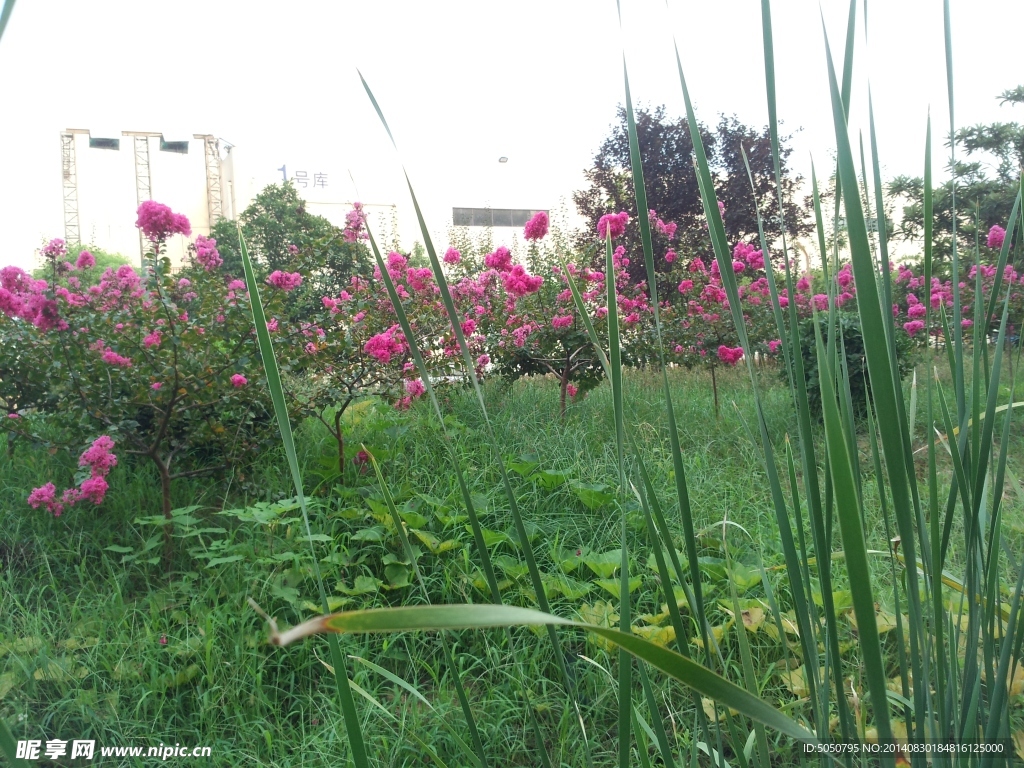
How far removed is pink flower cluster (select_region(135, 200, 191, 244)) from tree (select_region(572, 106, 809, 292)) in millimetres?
6335

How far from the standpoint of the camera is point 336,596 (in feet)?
6.37

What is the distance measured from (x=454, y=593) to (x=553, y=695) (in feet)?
1.71

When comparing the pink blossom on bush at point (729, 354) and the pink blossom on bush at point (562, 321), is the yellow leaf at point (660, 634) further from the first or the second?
the pink blossom on bush at point (729, 354)

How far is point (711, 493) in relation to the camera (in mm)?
2676

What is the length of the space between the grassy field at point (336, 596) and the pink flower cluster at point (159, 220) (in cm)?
96

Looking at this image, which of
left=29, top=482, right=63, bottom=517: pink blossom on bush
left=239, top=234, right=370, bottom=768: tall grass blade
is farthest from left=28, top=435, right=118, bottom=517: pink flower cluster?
left=239, top=234, right=370, bottom=768: tall grass blade

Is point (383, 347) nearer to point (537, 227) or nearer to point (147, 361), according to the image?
point (147, 361)

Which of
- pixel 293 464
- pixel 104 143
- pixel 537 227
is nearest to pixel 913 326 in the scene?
pixel 537 227

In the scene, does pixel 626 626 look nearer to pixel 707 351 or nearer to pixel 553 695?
pixel 553 695

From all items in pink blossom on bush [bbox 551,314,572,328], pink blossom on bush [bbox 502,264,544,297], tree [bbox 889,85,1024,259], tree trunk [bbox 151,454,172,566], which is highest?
tree [bbox 889,85,1024,259]

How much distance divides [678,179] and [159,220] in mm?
7597

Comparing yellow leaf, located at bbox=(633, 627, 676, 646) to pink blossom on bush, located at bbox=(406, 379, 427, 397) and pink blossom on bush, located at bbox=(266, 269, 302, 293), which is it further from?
pink blossom on bush, located at bbox=(266, 269, 302, 293)

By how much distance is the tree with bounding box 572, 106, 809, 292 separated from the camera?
8.12 m

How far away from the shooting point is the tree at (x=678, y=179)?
8125 mm
